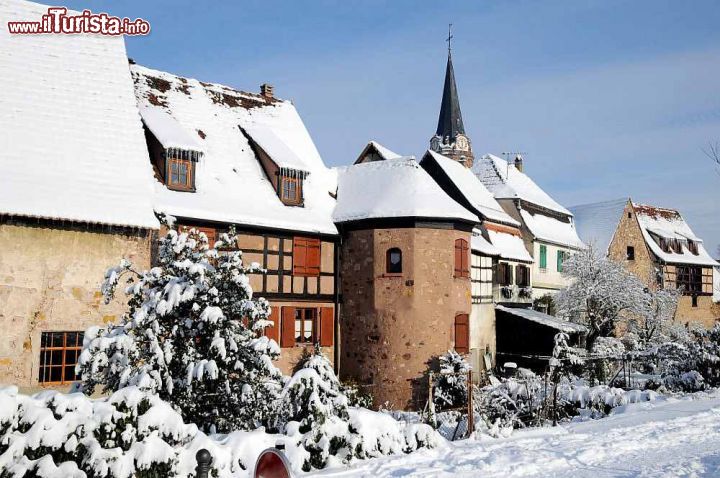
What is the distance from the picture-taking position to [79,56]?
19203mm

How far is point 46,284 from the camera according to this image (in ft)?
51.8

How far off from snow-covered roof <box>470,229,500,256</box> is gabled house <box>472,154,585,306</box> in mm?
6999

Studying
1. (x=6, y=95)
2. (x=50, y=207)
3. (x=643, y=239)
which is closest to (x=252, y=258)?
(x=50, y=207)

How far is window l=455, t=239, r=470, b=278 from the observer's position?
23031 mm

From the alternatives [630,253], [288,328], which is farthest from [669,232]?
[288,328]

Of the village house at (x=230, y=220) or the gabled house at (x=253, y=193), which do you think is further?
the gabled house at (x=253, y=193)

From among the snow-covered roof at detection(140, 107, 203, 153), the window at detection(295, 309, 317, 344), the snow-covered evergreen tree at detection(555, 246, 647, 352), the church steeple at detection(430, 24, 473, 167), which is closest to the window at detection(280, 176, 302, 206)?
the snow-covered roof at detection(140, 107, 203, 153)

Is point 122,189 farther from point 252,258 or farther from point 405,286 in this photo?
point 405,286

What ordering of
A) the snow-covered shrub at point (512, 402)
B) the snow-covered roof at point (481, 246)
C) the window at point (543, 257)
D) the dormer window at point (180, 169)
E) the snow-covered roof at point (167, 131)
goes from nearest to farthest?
the snow-covered shrub at point (512, 402) < the snow-covered roof at point (167, 131) < the dormer window at point (180, 169) < the snow-covered roof at point (481, 246) < the window at point (543, 257)

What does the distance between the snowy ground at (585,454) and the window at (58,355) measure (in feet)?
30.5

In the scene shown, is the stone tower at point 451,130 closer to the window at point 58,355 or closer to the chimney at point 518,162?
the chimney at point 518,162

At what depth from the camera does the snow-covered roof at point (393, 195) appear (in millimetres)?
22188

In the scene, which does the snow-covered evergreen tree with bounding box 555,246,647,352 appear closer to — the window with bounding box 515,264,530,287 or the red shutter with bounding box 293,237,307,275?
the window with bounding box 515,264,530,287

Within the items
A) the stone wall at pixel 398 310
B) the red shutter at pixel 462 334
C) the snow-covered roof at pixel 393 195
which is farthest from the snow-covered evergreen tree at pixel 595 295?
the stone wall at pixel 398 310
